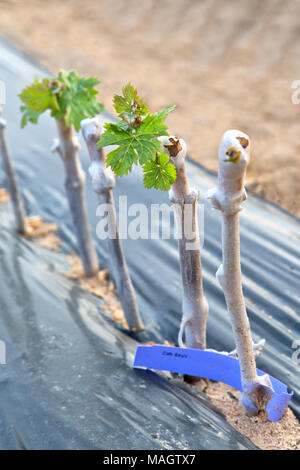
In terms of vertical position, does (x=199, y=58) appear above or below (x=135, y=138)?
above

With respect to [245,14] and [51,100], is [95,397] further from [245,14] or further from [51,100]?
[245,14]

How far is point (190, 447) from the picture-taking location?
4.40ft

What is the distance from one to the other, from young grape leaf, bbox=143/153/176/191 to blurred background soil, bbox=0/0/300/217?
70.0 inches

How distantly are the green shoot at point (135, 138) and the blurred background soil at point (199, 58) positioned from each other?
1.80 metres

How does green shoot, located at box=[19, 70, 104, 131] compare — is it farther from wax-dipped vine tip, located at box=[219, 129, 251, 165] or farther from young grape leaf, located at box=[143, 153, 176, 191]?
wax-dipped vine tip, located at box=[219, 129, 251, 165]

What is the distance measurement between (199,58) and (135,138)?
428cm

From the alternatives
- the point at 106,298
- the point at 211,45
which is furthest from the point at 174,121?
the point at 106,298

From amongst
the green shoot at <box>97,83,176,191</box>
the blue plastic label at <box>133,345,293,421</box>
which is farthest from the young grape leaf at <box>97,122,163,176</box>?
the blue plastic label at <box>133,345,293,421</box>

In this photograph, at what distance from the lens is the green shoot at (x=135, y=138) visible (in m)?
1.16

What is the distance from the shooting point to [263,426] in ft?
4.92

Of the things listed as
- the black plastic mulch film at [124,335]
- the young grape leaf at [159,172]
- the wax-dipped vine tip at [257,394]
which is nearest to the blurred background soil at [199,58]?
the black plastic mulch film at [124,335]

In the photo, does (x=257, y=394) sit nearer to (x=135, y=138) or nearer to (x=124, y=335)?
(x=124, y=335)

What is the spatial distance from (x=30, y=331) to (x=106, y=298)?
21.2 inches

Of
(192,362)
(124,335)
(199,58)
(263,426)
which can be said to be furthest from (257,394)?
(199,58)
